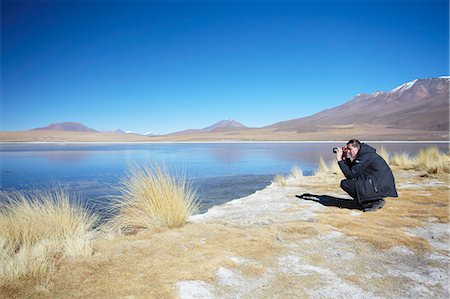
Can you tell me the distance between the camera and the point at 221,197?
6996 millimetres

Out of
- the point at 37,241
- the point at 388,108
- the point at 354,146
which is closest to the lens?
the point at 37,241

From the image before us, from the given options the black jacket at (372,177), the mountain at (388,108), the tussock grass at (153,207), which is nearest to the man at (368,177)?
the black jacket at (372,177)

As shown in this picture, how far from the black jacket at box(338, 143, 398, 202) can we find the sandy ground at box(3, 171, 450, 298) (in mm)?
304

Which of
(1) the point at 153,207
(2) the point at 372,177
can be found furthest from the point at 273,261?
(2) the point at 372,177

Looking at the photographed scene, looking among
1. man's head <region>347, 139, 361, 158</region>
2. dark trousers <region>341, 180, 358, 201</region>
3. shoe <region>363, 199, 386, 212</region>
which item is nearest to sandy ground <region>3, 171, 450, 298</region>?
shoe <region>363, 199, 386, 212</region>

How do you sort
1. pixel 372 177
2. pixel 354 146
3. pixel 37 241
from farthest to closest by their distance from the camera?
1. pixel 354 146
2. pixel 372 177
3. pixel 37 241

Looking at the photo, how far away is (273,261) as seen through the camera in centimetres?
264

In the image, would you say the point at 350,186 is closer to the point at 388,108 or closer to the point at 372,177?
the point at 372,177

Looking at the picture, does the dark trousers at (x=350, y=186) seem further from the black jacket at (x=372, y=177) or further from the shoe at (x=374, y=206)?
the shoe at (x=374, y=206)

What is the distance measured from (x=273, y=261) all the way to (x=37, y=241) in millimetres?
2458

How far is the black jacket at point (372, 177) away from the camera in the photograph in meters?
4.41

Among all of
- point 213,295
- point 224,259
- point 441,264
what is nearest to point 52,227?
point 224,259

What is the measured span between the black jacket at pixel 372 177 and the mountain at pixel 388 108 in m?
79.9

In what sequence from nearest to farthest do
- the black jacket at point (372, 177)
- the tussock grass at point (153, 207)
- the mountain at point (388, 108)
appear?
the tussock grass at point (153, 207) < the black jacket at point (372, 177) < the mountain at point (388, 108)
